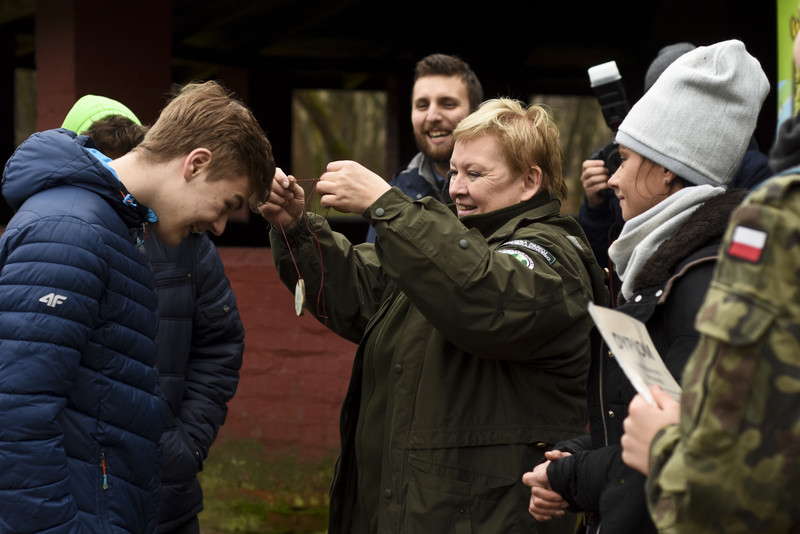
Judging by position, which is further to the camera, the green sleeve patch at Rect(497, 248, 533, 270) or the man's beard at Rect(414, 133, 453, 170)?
the man's beard at Rect(414, 133, 453, 170)

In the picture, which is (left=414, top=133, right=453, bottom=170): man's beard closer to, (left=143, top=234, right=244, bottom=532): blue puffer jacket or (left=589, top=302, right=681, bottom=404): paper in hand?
(left=143, top=234, right=244, bottom=532): blue puffer jacket

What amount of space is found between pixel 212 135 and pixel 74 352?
1.96 ft

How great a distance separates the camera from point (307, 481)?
532cm

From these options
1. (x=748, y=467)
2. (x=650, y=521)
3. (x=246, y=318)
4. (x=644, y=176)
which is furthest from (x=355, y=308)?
(x=246, y=318)

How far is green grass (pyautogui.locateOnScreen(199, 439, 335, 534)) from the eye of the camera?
532 centimetres

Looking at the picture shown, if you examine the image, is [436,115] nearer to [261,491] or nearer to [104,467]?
[261,491]

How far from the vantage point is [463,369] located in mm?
Result: 2521

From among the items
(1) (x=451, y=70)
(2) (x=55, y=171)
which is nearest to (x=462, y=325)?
(2) (x=55, y=171)

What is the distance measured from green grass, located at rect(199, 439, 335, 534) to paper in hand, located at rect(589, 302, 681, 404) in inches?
149

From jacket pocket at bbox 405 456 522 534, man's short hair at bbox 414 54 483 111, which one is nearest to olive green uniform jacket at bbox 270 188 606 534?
jacket pocket at bbox 405 456 522 534

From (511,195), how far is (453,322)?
0.55m

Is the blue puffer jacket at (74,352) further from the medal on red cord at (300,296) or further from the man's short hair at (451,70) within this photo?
the man's short hair at (451,70)

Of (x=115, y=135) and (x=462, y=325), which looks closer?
(x=462, y=325)

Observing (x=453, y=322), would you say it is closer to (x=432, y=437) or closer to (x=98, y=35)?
(x=432, y=437)
